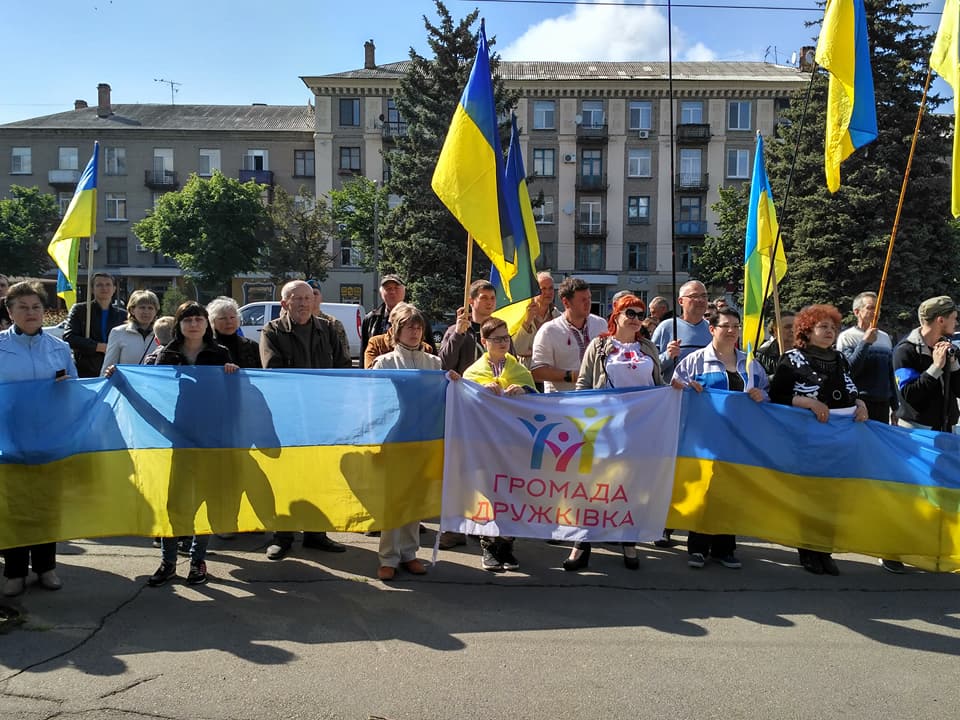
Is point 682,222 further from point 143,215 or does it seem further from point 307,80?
point 143,215

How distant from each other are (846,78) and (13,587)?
268 inches

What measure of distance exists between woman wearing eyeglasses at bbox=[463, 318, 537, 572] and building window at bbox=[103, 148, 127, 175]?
52232mm

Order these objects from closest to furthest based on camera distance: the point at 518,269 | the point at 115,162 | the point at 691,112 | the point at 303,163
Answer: the point at 518,269 → the point at 691,112 → the point at 303,163 → the point at 115,162

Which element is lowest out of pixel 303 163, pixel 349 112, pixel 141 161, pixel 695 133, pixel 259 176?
pixel 259 176

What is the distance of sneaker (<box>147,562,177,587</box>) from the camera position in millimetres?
5059

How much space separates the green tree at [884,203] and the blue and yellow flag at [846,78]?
867 inches

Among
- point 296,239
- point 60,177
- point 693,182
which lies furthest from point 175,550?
point 60,177

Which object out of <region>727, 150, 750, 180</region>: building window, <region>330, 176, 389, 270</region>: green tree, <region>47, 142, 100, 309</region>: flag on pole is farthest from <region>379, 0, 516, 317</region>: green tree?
<region>47, 142, 100, 309</region>: flag on pole

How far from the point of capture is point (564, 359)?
20.9 feet

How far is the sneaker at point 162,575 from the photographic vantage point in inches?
199

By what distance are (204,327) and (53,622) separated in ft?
6.88

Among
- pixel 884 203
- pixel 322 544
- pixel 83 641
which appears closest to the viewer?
pixel 83 641

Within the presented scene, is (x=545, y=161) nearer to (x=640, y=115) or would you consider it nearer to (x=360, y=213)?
(x=640, y=115)

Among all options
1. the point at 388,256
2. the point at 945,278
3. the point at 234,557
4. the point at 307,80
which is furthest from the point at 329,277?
the point at 234,557
